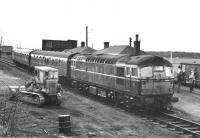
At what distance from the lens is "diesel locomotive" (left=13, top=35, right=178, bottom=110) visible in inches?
779

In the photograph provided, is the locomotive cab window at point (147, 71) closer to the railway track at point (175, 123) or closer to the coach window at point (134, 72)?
the coach window at point (134, 72)

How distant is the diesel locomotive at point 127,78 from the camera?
19.8 metres

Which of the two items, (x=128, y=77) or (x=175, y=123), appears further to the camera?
(x=128, y=77)

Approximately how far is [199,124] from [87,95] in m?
12.6

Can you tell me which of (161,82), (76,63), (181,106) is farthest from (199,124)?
(76,63)

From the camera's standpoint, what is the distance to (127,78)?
21.0 m

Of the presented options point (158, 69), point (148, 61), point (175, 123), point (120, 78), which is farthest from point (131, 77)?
point (175, 123)

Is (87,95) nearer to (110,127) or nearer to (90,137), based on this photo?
(110,127)

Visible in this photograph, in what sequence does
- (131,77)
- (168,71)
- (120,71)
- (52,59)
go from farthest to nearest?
(52,59) < (120,71) < (168,71) < (131,77)

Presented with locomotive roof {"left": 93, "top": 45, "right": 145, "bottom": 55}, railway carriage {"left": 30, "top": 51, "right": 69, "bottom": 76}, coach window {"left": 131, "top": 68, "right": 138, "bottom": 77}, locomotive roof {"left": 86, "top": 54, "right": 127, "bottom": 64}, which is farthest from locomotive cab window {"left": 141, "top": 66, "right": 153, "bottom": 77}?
railway carriage {"left": 30, "top": 51, "right": 69, "bottom": 76}

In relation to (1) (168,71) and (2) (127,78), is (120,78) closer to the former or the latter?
(2) (127,78)

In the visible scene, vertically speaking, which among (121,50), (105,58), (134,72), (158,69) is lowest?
(134,72)

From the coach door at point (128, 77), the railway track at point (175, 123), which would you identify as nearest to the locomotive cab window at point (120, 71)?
the coach door at point (128, 77)

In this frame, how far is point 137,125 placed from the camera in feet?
57.5
